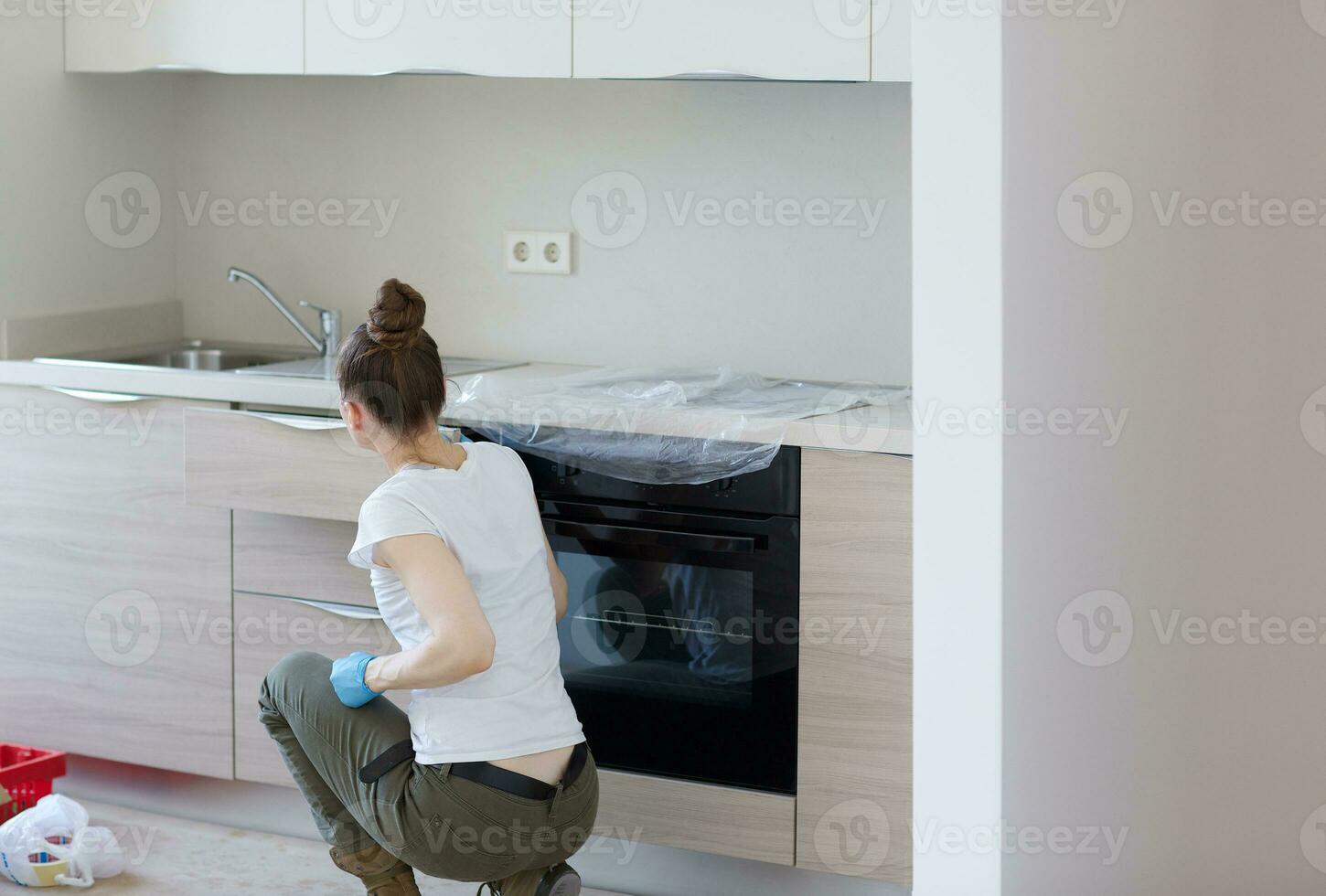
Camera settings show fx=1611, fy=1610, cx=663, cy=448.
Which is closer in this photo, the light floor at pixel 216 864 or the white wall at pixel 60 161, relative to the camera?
the light floor at pixel 216 864

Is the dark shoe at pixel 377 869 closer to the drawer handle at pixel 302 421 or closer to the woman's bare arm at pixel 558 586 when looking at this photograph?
the woman's bare arm at pixel 558 586

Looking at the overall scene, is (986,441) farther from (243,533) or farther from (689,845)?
(243,533)

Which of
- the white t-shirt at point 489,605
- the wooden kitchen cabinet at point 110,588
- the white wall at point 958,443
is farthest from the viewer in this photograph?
the wooden kitchen cabinet at point 110,588

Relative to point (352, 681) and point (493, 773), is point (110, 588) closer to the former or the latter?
point (352, 681)

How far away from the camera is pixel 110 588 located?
3.04 metres

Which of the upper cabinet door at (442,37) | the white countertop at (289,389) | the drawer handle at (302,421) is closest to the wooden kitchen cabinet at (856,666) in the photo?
the white countertop at (289,389)

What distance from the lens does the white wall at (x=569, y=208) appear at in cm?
301

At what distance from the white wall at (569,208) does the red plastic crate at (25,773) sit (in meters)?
1.03

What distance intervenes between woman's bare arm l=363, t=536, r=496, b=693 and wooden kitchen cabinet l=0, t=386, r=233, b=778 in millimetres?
971

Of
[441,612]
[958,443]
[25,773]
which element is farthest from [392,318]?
[25,773]

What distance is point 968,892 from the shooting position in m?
2.08

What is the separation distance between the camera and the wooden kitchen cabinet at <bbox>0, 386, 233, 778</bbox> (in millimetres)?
2959

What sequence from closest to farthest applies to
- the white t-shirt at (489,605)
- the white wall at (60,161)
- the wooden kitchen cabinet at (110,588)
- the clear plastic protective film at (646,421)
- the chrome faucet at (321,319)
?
the white t-shirt at (489,605) < the clear plastic protective film at (646,421) < the wooden kitchen cabinet at (110,588) < the white wall at (60,161) < the chrome faucet at (321,319)

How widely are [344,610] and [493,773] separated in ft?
2.45
